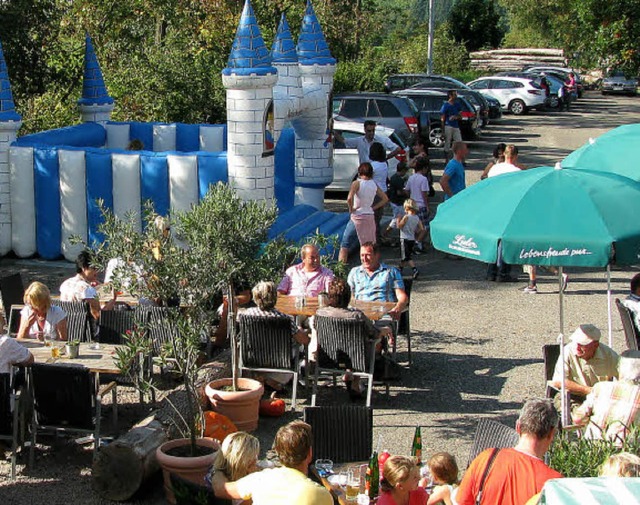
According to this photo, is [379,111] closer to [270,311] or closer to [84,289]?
[84,289]

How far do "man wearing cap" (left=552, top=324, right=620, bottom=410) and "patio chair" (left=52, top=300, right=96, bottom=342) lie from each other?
4.21 meters

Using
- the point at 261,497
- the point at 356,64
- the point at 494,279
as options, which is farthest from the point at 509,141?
the point at 261,497

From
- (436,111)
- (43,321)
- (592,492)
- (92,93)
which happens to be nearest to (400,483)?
(592,492)

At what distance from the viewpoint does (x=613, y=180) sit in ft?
23.8

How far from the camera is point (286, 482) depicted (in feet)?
17.6

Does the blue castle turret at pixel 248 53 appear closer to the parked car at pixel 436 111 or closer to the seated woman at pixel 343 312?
the seated woman at pixel 343 312

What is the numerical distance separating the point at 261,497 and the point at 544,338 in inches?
254

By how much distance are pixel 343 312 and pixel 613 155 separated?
290 cm

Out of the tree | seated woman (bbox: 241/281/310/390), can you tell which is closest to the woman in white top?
seated woman (bbox: 241/281/310/390)

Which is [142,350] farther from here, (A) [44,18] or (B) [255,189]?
(A) [44,18]

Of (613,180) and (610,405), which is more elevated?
(613,180)

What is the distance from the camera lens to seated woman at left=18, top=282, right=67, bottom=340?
8.93 m

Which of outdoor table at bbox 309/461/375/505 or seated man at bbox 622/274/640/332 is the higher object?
seated man at bbox 622/274/640/332

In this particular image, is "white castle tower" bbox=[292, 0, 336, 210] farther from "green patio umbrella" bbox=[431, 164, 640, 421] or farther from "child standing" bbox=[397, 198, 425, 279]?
"green patio umbrella" bbox=[431, 164, 640, 421]
